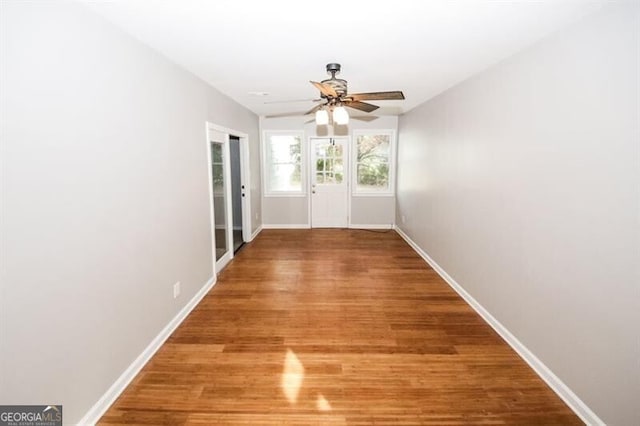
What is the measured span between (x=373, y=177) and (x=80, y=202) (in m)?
5.71

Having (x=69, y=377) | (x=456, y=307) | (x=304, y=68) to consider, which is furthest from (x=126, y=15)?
(x=456, y=307)

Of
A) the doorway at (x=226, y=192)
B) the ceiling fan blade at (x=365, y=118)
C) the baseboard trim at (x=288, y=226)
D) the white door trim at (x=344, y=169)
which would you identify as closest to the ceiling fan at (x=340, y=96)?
the doorway at (x=226, y=192)

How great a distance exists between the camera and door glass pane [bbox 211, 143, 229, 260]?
4.06 meters

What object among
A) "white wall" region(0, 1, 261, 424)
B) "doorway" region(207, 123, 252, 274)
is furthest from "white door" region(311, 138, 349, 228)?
"white wall" region(0, 1, 261, 424)

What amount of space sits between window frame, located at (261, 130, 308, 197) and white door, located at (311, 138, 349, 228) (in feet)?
0.62

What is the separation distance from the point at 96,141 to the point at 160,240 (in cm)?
102

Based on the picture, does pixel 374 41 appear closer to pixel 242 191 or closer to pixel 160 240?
pixel 160 240

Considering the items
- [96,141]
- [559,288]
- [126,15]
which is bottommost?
[559,288]

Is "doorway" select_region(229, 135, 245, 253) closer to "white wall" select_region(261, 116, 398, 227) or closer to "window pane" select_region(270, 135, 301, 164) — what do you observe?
"white wall" select_region(261, 116, 398, 227)

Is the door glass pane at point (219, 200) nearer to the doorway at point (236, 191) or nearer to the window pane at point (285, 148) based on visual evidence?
the doorway at point (236, 191)

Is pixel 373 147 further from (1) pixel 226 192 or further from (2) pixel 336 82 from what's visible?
(2) pixel 336 82

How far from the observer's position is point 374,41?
2.38m

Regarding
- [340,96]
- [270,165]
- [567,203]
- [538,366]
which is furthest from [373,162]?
[538,366]

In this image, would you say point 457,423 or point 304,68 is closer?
point 457,423
